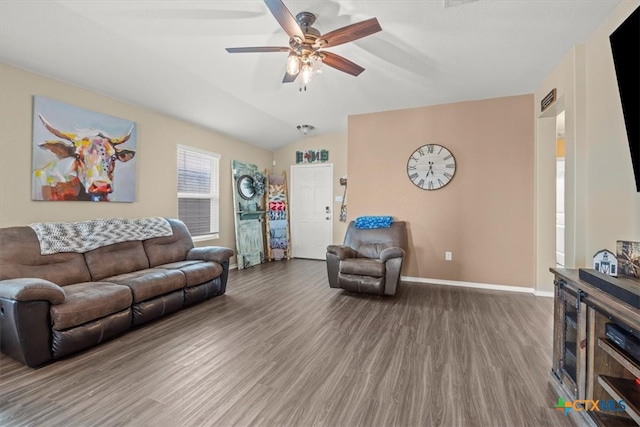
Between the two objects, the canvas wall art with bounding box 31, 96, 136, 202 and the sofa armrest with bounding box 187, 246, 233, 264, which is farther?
the sofa armrest with bounding box 187, 246, 233, 264

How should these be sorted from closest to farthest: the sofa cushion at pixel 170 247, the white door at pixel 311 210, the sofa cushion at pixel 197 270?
the sofa cushion at pixel 197 270, the sofa cushion at pixel 170 247, the white door at pixel 311 210

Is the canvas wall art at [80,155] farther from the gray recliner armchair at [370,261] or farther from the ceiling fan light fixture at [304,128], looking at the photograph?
the gray recliner armchair at [370,261]

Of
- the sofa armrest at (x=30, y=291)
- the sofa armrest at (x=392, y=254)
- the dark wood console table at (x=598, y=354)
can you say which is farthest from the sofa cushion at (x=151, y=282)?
the dark wood console table at (x=598, y=354)

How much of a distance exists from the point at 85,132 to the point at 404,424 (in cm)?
395

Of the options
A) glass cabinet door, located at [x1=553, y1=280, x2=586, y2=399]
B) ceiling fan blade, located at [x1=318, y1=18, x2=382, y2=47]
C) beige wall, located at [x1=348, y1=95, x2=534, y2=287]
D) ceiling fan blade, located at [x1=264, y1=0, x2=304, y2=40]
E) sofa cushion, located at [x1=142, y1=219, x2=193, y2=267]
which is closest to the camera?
glass cabinet door, located at [x1=553, y1=280, x2=586, y2=399]

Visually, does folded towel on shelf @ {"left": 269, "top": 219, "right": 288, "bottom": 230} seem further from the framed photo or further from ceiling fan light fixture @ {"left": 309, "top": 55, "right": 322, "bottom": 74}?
the framed photo

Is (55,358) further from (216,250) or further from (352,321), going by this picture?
(352,321)

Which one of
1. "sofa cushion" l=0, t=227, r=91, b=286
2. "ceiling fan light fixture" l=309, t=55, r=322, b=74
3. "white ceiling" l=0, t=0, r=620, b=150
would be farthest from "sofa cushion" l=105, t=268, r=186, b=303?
"ceiling fan light fixture" l=309, t=55, r=322, b=74

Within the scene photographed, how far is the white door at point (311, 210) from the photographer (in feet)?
19.8

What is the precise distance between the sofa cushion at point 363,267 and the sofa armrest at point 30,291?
8.79 feet

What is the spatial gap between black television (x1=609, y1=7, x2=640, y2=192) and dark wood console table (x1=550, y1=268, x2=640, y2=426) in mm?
758

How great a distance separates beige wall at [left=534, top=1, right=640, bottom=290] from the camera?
2.00 meters

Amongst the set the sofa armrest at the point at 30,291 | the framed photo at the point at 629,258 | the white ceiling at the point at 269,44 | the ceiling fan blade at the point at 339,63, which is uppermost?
the white ceiling at the point at 269,44

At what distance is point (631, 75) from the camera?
5.44ft
